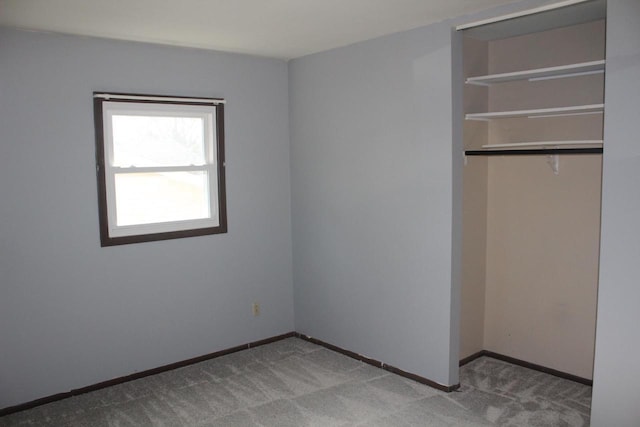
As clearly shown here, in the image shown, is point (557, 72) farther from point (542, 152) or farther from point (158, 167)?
point (158, 167)

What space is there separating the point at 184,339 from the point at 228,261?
70 centimetres

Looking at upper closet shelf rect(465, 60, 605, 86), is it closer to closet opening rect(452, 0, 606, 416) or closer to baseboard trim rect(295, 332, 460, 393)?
closet opening rect(452, 0, 606, 416)

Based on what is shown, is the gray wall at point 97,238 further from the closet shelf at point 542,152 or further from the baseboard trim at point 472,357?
the closet shelf at point 542,152

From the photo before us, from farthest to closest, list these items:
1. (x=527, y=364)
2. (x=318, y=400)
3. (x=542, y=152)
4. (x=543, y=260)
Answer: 1. (x=527, y=364)
2. (x=543, y=260)
3. (x=318, y=400)
4. (x=542, y=152)

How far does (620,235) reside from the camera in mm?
2668

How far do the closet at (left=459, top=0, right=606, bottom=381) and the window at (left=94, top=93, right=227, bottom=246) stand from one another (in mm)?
1955

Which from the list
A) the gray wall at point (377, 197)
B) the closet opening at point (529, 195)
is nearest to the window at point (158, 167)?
the gray wall at point (377, 197)

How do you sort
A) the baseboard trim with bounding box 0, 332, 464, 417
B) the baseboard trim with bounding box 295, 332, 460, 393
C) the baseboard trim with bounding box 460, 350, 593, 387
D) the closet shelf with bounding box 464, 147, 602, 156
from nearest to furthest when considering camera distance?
1. the closet shelf with bounding box 464, 147, 602, 156
2. the baseboard trim with bounding box 0, 332, 464, 417
3. the baseboard trim with bounding box 295, 332, 460, 393
4. the baseboard trim with bounding box 460, 350, 593, 387

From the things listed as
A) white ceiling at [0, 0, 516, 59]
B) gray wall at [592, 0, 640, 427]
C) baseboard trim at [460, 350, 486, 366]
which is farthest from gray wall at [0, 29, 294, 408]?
gray wall at [592, 0, 640, 427]

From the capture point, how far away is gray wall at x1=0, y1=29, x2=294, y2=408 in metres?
3.44

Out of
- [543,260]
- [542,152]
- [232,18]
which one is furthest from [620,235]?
[232,18]

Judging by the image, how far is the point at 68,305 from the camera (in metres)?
3.66

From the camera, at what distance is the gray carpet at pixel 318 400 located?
10.8 feet

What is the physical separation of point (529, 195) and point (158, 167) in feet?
8.99
